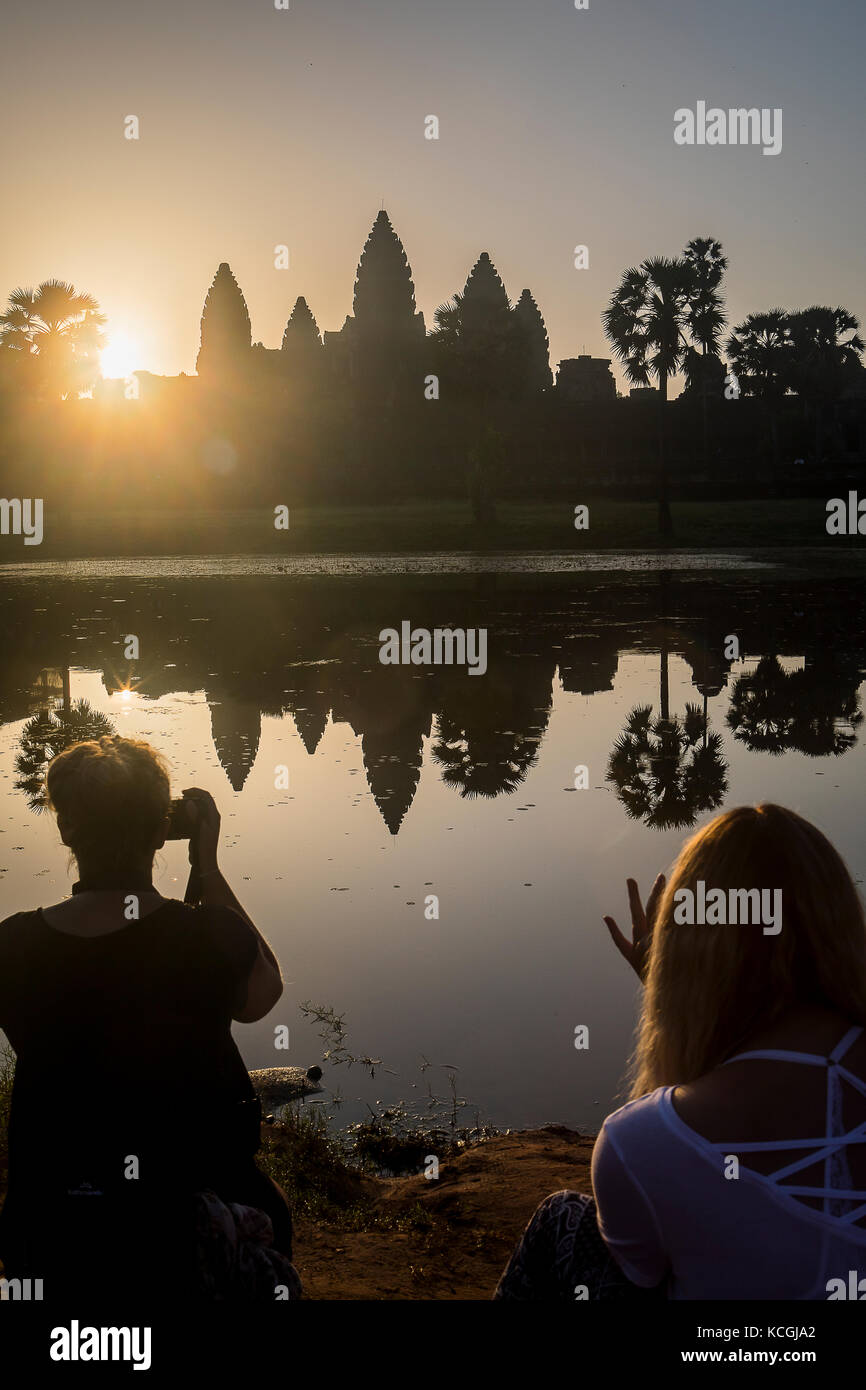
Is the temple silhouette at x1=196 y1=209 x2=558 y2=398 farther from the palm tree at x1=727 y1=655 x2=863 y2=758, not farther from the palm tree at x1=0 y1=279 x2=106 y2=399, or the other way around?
the palm tree at x1=727 y1=655 x2=863 y2=758

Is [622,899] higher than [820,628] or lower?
lower

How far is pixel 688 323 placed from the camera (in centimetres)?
4762

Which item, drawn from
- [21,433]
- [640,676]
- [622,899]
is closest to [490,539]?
[21,433]

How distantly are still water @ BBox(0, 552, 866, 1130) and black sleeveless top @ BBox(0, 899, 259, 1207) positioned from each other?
2.52 ft

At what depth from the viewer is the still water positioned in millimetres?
6367

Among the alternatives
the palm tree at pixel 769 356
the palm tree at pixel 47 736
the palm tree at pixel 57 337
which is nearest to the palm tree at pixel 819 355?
the palm tree at pixel 769 356

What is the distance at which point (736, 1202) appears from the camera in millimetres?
2146

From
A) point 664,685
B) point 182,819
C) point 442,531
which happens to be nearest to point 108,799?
point 182,819

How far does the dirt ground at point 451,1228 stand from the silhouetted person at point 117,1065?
131 centimetres

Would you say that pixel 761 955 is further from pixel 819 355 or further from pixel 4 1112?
pixel 819 355

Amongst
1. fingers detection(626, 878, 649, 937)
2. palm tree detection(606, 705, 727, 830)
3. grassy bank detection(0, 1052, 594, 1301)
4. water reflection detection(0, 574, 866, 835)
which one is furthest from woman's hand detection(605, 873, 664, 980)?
water reflection detection(0, 574, 866, 835)

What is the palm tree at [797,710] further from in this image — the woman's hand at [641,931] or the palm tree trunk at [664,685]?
the woman's hand at [641,931]
